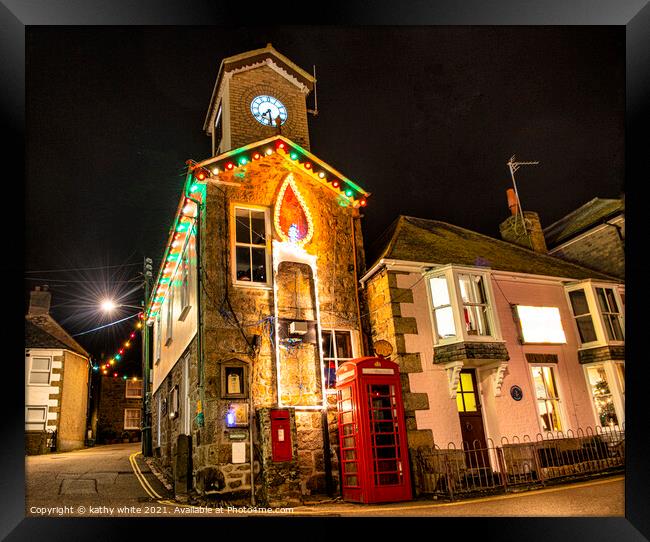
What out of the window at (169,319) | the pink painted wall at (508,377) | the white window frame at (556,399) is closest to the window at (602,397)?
the pink painted wall at (508,377)

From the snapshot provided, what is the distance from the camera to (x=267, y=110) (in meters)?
11.2

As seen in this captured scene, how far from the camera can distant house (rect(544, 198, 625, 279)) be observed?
11617 mm

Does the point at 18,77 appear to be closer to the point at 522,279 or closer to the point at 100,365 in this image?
the point at 522,279

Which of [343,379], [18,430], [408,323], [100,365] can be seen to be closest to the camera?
[18,430]

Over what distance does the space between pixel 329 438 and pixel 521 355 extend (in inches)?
163

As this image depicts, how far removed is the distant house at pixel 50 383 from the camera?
13.1 metres

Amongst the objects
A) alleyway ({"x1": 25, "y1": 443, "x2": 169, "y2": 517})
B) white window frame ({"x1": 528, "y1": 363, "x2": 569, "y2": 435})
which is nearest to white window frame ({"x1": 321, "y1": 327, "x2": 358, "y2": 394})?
alleyway ({"x1": 25, "y1": 443, "x2": 169, "y2": 517})

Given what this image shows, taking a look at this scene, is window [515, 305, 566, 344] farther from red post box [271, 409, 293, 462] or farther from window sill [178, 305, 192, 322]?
window sill [178, 305, 192, 322]

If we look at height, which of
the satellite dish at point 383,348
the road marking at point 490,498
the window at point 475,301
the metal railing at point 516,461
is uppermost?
the window at point 475,301

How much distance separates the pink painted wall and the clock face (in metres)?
4.69

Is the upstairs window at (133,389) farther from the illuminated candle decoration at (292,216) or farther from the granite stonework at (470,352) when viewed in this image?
the granite stonework at (470,352)

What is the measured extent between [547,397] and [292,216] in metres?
6.08

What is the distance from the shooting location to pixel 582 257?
12.5m

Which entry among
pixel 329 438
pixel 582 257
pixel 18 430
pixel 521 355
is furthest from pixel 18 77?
pixel 582 257
